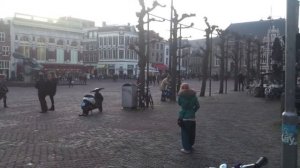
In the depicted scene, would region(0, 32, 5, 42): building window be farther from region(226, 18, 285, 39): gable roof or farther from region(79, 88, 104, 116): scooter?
region(79, 88, 104, 116): scooter

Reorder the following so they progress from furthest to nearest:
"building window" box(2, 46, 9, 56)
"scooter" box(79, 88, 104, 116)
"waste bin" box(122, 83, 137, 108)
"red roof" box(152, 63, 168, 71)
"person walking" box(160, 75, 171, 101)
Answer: "red roof" box(152, 63, 168, 71) < "building window" box(2, 46, 9, 56) < "person walking" box(160, 75, 171, 101) < "waste bin" box(122, 83, 137, 108) < "scooter" box(79, 88, 104, 116)

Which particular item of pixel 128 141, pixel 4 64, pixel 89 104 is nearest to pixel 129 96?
pixel 89 104

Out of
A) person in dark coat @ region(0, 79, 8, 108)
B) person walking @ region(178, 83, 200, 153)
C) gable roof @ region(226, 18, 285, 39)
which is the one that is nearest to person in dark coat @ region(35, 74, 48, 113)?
person in dark coat @ region(0, 79, 8, 108)

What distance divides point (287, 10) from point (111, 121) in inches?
373

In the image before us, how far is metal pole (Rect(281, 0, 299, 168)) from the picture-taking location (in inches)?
205

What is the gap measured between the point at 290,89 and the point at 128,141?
5.54 m

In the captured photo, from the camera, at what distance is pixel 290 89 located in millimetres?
5195

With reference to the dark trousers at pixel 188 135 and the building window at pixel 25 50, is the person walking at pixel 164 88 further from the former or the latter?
the building window at pixel 25 50

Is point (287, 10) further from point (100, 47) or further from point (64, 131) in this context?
point (100, 47)

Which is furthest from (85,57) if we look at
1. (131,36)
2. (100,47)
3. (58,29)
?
(58,29)

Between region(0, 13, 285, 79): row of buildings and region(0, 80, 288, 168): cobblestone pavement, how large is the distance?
43299 mm

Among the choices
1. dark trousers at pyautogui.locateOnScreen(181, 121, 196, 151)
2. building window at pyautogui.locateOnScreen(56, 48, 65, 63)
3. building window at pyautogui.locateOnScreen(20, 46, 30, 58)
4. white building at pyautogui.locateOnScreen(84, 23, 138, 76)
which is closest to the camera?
dark trousers at pyautogui.locateOnScreen(181, 121, 196, 151)

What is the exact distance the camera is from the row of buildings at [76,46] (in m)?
72.0

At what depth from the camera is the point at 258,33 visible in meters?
106
